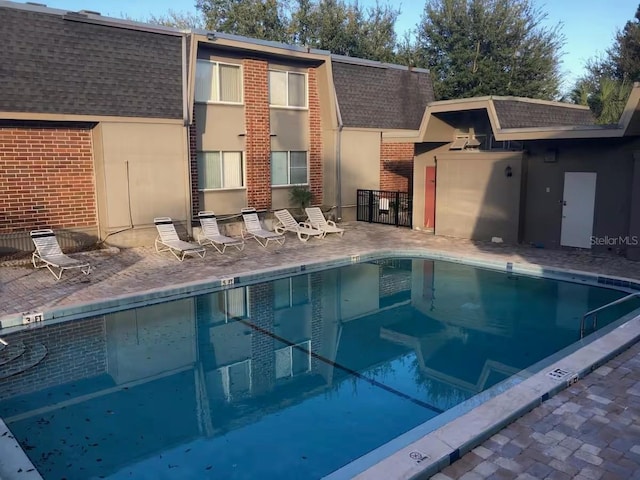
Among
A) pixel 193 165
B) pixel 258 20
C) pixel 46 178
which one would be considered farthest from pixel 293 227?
pixel 258 20

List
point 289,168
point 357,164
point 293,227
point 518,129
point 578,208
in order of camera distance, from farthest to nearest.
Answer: point 357,164, point 289,168, point 293,227, point 578,208, point 518,129

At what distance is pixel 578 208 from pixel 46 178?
12.8 meters

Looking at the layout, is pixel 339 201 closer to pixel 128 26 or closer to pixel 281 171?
pixel 281 171

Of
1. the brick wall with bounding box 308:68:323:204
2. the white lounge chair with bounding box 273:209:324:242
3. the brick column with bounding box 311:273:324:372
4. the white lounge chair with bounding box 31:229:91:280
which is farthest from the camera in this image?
the brick wall with bounding box 308:68:323:204

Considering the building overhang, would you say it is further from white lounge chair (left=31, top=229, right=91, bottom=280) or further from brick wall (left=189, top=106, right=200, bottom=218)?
white lounge chair (left=31, top=229, right=91, bottom=280)

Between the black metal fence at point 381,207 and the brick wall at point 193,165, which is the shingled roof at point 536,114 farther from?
the brick wall at point 193,165

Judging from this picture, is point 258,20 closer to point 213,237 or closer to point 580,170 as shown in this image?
point 213,237

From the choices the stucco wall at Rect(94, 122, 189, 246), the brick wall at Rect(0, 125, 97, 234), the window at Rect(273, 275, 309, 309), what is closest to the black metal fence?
the stucco wall at Rect(94, 122, 189, 246)

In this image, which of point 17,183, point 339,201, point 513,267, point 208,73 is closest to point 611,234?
point 513,267

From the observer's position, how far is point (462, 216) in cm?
1555

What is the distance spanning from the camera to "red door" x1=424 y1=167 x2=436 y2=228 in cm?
1673

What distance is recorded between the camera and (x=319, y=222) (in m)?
16.2

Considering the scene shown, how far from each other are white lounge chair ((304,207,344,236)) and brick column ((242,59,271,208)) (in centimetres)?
141

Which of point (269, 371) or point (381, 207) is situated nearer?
point (269, 371)
